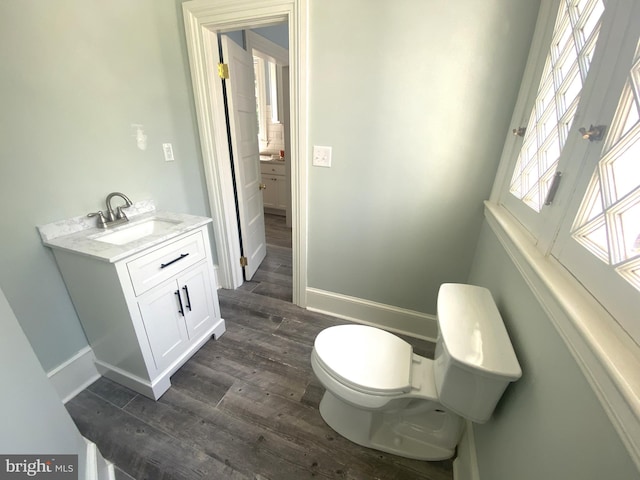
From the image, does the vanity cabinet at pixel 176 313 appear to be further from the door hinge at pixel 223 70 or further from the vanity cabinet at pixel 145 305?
the door hinge at pixel 223 70

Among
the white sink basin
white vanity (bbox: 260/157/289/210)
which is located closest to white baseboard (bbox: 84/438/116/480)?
the white sink basin

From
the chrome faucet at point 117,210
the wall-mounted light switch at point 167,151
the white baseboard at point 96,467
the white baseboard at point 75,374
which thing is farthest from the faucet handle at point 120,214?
the white baseboard at point 96,467

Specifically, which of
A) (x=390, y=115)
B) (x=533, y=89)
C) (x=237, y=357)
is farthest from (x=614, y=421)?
(x=237, y=357)

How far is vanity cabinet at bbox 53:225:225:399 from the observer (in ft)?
3.88

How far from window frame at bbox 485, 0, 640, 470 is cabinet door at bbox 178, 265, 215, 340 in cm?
156

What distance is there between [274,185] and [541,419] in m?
3.71

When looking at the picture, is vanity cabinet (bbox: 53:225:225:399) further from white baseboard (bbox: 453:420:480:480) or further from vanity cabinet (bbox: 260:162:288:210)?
vanity cabinet (bbox: 260:162:288:210)

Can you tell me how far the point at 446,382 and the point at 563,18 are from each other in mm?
1362

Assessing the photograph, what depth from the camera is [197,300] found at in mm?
1584

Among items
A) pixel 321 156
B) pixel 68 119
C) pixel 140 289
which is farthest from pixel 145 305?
pixel 321 156

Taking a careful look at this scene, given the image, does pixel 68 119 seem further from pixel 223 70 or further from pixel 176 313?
pixel 176 313

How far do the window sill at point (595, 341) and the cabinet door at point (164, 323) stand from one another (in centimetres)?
153

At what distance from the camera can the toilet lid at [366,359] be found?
40.5 inches

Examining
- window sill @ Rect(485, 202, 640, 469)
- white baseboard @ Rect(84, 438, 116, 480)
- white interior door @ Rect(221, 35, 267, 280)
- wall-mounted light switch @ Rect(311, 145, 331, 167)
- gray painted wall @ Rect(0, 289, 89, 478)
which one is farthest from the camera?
white interior door @ Rect(221, 35, 267, 280)
